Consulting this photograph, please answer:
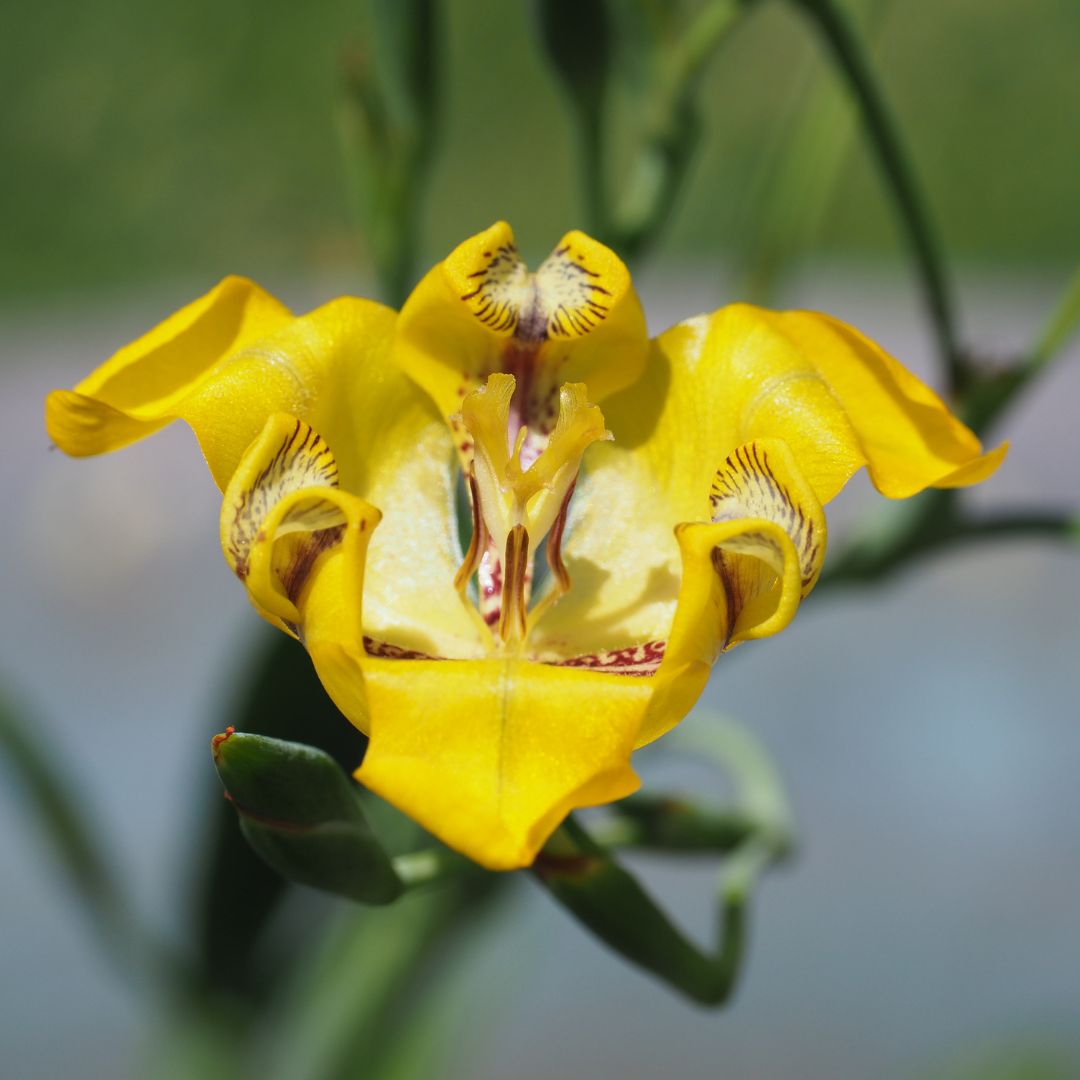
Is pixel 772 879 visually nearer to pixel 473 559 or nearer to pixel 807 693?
pixel 807 693

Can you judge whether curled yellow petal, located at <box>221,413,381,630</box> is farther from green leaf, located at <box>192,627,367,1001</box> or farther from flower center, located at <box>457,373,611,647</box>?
green leaf, located at <box>192,627,367,1001</box>

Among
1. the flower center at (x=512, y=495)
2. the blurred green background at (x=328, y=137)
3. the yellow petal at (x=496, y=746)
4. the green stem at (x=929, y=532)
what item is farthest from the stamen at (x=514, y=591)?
the blurred green background at (x=328, y=137)

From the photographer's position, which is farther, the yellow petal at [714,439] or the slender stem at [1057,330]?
the slender stem at [1057,330]

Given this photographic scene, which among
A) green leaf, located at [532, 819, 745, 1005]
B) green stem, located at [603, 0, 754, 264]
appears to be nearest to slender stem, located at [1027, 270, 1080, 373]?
green stem, located at [603, 0, 754, 264]

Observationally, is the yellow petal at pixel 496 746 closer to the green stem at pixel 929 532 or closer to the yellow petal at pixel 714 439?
the yellow petal at pixel 714 439

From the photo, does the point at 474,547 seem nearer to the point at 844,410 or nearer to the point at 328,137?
the point at 844,410

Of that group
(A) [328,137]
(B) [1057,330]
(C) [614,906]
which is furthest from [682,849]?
(A) [328,137]
